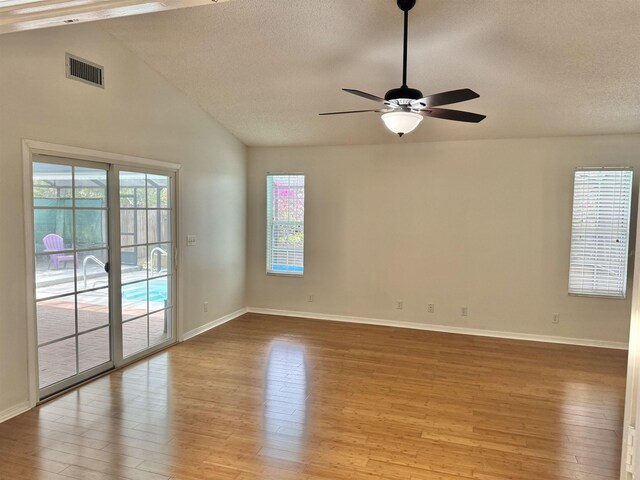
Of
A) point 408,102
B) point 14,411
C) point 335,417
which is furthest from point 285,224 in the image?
point 14,411

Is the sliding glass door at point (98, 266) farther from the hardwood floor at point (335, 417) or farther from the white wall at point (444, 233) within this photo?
the white wall at point (444, 233)

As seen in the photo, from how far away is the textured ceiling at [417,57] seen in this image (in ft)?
11.1

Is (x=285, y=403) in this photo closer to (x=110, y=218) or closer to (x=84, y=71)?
(x=110, y=218)

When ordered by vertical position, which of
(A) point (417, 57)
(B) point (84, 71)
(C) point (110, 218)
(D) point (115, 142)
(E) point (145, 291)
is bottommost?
(E) point (145, 291)

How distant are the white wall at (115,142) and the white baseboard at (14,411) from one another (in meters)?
0.04

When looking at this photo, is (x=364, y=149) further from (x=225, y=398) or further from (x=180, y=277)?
(x=225, y=398)

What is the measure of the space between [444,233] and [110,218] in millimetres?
4043

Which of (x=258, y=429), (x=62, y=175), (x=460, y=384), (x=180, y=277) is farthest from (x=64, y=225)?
(x=460, y=384)

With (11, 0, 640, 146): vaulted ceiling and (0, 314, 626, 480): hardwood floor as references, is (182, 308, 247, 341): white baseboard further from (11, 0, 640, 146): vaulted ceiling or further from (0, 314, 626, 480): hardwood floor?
(11, 0, 640, 146): vaulted ceiling

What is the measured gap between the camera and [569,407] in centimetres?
365

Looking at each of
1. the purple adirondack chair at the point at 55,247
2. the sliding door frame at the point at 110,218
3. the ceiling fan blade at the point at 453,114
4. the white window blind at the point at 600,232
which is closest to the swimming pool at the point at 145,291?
the sliding door frame at the point at 110,218

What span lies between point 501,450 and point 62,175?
159 inches

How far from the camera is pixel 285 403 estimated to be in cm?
365

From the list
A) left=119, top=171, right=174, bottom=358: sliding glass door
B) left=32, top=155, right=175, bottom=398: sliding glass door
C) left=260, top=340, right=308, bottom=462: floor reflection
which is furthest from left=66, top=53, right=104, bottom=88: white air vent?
left=260, top=340, right=308, bottom=462: floor reflection
